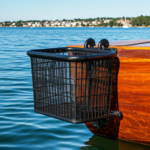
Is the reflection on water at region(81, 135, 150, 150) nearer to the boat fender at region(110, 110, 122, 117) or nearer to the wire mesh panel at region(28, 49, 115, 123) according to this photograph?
the boat fender at region(110, 110, 122, 117)

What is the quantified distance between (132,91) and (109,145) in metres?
0.99

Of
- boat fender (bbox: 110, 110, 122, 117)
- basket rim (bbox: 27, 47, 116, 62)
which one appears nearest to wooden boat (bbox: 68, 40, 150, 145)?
boat fender (bbox: 110, 110, 122, 117)

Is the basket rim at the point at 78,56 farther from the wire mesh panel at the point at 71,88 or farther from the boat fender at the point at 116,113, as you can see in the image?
the boat fender at the point at 116,113

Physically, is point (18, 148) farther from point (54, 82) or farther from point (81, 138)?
point (54, 82)

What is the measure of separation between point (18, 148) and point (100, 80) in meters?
1.62

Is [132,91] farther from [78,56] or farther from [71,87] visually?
[78,56]

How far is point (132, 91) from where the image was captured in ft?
Answer: 9.59

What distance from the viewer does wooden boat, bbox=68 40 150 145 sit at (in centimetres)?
283

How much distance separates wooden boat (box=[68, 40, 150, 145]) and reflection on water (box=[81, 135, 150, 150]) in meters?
0.13

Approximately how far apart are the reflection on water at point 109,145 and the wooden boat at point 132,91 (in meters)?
0.13

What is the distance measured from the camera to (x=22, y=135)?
13.3 feet

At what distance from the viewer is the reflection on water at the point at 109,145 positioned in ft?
10.9

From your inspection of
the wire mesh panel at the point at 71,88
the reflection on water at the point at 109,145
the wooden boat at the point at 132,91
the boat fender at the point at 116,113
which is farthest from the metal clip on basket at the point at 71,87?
the reflection on water at the point at 109,145

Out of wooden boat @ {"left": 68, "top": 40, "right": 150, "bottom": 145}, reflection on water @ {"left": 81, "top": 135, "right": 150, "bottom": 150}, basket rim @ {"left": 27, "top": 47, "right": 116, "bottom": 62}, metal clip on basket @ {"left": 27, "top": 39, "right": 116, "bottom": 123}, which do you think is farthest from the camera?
reflection on water @ {"left": 81, "top": 135, "right": 150, "bottom": 150}
